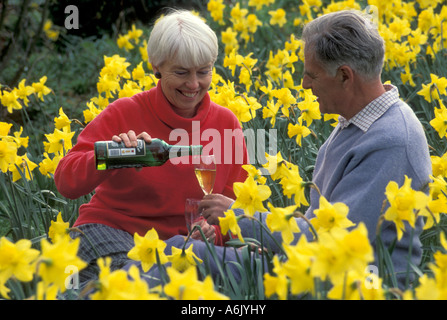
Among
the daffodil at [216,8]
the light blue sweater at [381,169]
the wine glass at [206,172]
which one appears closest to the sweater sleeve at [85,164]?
the wine glass at [206,172]

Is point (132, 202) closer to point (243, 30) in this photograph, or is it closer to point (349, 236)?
point (349, 236)

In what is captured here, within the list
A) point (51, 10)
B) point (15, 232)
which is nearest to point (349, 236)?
point (15, 232)

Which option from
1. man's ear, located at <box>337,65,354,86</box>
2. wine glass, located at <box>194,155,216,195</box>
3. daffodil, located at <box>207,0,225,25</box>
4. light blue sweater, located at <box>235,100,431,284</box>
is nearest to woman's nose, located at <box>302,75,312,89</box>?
man's ear, located at <box>337,65,354,86</box>

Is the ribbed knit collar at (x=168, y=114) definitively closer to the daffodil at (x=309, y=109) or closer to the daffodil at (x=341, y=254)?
the daffodil at (x=309, y=109)

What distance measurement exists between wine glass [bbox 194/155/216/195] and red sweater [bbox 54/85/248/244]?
225mm

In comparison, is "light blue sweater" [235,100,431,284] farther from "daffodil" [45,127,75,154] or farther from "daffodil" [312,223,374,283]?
"daffodil" [45,127,75,154]

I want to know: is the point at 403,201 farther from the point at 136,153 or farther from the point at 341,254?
the point at 136,153

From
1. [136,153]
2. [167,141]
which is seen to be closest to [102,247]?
[136,153]

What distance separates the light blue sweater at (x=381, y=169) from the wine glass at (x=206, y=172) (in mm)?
448

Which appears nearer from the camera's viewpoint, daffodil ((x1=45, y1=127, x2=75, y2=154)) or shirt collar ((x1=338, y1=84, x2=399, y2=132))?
shirt collar ((x1=338, y1=84, x2=399, y2=132))

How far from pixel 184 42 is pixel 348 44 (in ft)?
2.44

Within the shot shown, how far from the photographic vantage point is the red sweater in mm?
2746

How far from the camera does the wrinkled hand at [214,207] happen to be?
2.40 meters

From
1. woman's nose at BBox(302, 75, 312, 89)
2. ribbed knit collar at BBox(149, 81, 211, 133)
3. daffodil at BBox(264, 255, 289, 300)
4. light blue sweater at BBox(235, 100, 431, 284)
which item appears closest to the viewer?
daffodil at BBox(264, 255, 289, 300)
